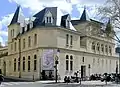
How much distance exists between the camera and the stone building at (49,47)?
211 feet

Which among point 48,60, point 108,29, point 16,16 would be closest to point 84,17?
point 16,16

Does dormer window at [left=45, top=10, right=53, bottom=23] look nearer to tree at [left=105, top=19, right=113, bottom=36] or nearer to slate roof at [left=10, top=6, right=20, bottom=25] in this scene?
slate roof at [left=10, top=6, right=20, bottom=25]

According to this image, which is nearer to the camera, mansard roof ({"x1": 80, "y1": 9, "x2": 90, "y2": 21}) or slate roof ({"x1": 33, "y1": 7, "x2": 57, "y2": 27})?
slate roof ({"x1": 33, "y1": 7, "x2": 57, "y2": 27})

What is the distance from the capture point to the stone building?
64.2 meters

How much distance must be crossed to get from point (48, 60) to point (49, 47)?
2.69m

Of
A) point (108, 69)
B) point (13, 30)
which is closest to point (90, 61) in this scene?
point (108, 69)

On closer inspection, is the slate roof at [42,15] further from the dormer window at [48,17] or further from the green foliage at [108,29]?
the green foliage at [108,29]

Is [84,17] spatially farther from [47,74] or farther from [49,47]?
[47,74]

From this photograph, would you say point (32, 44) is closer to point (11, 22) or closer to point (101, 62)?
point (11, 22)

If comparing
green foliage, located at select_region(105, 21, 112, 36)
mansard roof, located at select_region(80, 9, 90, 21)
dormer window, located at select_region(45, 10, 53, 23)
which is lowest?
green foliage, located at select_region(105, 21, 112, 36)

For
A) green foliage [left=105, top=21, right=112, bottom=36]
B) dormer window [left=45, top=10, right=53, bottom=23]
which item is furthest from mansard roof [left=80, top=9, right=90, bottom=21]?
green foliage [left=105, top=21, right=112, bottom=36]

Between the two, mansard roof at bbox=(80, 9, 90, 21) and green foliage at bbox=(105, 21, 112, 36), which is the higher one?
mansard roof at bbox=(80, 9, 90, 21)

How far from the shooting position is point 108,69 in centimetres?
9206

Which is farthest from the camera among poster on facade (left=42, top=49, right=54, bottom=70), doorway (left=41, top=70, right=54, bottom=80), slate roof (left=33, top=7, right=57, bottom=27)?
slate roof (left=33, top=7, right=57, bottom=27)
